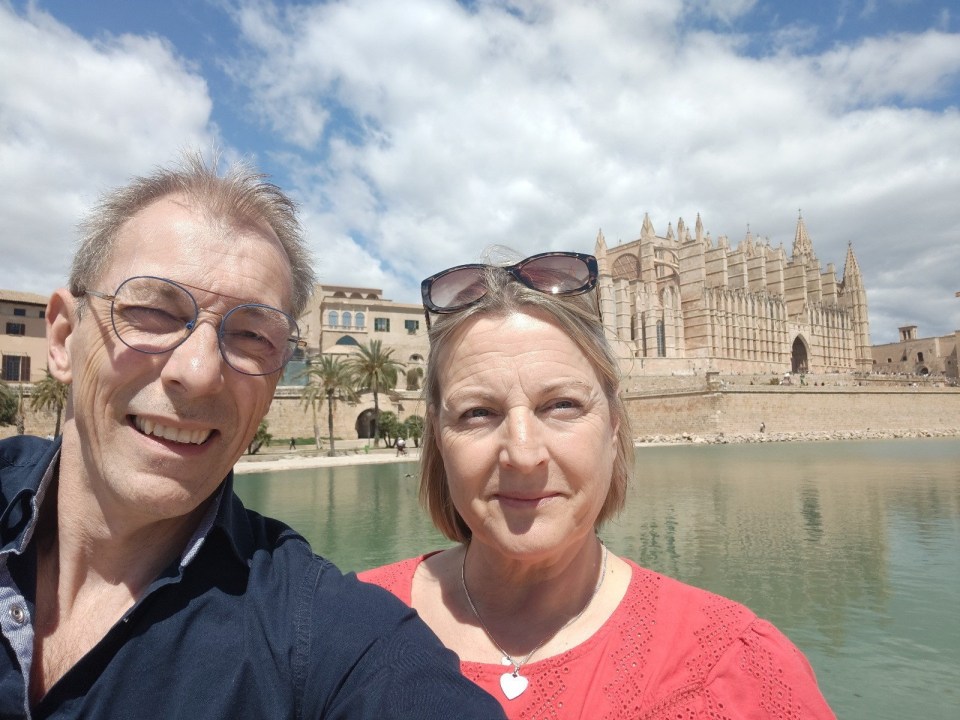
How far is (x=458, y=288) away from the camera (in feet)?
6.04

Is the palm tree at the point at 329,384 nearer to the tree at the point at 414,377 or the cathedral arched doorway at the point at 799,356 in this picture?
the tree at the point at 414,377

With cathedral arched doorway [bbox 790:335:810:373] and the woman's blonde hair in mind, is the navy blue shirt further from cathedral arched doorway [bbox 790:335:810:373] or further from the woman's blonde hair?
cathedral arched doorway [bbox 790:335:810:373]

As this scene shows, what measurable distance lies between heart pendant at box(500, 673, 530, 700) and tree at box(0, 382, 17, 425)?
36.1m

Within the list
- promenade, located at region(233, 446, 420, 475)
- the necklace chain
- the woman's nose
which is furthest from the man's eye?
promenade, located at region(233, 446, 420, 475)

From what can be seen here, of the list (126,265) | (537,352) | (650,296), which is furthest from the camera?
(650,296)

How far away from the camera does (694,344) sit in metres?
55.1

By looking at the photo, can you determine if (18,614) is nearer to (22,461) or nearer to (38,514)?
(38,514)

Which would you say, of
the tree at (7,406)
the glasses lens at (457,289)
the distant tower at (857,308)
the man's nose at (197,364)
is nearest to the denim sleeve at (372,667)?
the man's nose at (197,364)

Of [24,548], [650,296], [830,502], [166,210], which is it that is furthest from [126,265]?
[650,296]

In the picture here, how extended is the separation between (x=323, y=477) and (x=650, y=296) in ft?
137

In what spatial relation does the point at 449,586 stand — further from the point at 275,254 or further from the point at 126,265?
the point at 126,265

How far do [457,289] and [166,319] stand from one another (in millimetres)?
807

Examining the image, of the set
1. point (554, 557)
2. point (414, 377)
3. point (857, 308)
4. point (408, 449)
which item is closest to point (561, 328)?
point (554, 557)

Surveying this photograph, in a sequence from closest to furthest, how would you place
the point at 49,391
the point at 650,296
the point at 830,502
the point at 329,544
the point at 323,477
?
the point at 329,544 < the point at 830,502 < the point at 323,477 < the point at 49,391 < the point at 650,296
